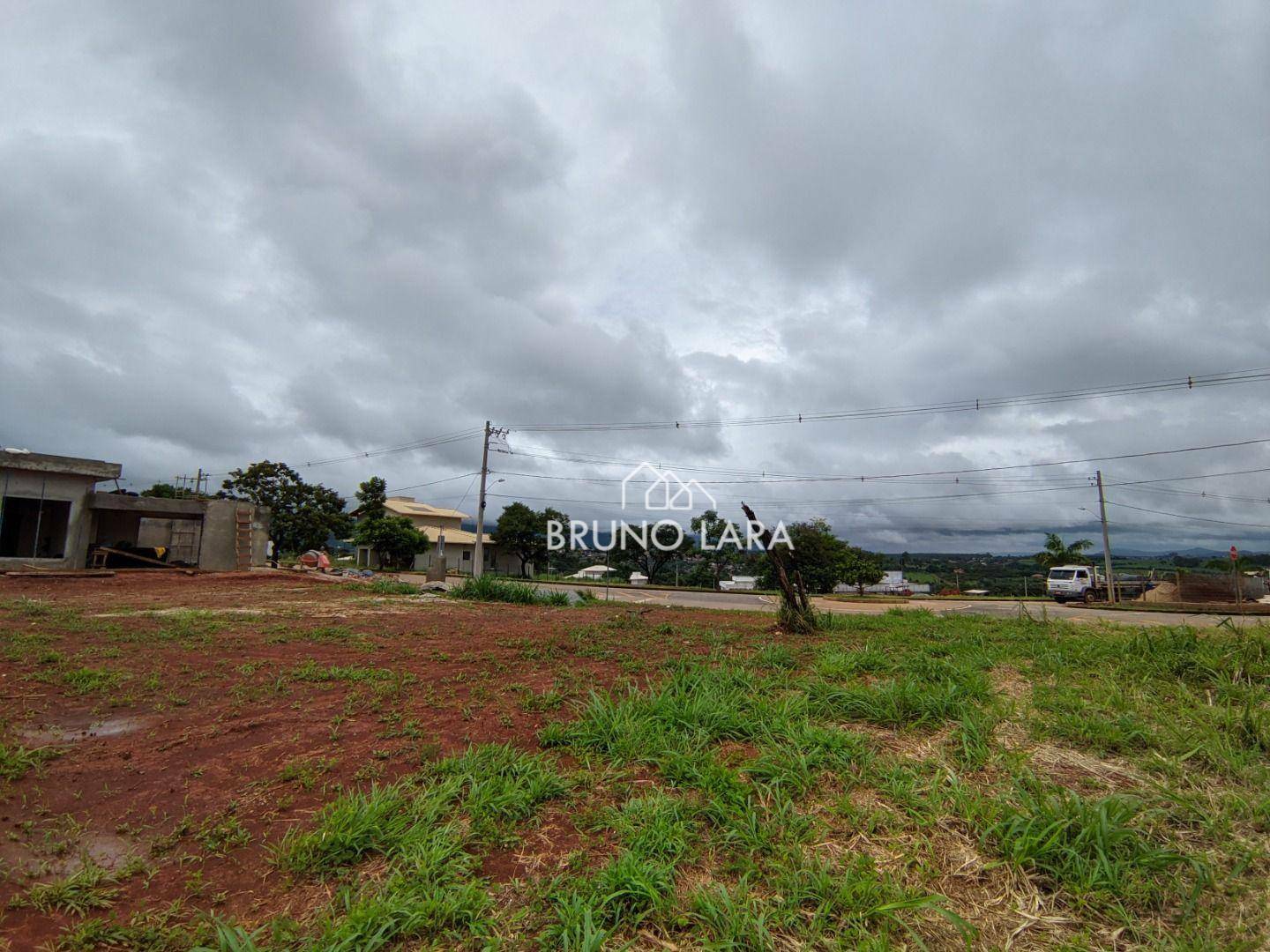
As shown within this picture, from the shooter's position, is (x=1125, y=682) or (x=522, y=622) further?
(x=522, y=622)

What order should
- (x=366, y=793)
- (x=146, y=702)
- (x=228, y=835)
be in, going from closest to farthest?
1. (x=228, y=835)
2. (x=366, y=793)
3. (x=146, y=702)

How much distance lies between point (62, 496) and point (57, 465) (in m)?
0.99

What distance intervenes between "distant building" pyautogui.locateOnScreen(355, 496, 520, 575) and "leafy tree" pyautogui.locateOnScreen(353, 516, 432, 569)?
381 centimetres

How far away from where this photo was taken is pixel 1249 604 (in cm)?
2102

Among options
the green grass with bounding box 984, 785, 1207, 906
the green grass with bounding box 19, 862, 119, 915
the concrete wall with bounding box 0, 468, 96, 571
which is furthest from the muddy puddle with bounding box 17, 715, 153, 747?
the concrete wall with bounding box 0, 468, 96, 571

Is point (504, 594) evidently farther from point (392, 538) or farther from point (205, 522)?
point (392, 538)

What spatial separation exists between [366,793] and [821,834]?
7.45 feet

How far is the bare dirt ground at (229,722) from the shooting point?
2553 millimetres

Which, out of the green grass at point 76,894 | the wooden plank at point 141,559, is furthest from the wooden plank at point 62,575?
the green grass at point 76,894

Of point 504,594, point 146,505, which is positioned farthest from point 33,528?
point 504,594

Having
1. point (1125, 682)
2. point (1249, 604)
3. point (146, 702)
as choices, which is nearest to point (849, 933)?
point (1125, 682)

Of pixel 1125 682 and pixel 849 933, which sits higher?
pixel 1125 682

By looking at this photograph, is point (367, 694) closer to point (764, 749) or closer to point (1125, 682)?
point (764, 749)

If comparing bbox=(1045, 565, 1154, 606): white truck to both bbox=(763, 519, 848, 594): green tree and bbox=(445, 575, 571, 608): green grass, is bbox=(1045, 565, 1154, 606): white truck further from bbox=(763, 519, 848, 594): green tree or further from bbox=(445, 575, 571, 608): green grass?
bbox=(445, 575, 571, 608): green grass
